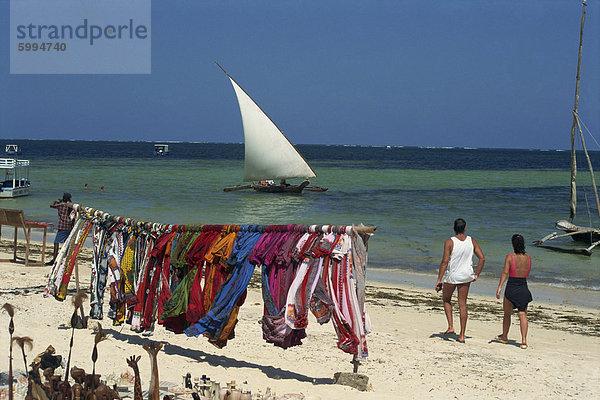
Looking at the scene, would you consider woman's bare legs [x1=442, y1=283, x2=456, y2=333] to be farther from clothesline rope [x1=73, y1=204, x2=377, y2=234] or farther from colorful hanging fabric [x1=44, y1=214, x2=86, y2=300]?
colorful hanging fabric [x1=44, y1=214, x2=86, y2=300]

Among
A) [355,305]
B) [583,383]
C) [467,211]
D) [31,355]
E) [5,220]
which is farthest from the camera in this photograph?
[467,211]

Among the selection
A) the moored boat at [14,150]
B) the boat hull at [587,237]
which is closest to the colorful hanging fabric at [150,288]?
the boat hull at [587,237]

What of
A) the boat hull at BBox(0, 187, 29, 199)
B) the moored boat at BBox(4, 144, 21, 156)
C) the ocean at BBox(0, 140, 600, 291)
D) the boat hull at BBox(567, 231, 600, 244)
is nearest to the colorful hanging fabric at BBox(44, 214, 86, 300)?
the ocean at BBox(0, 140, 600, 291)

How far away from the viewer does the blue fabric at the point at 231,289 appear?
6.37m

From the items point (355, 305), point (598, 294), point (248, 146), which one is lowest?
point (598, 294)

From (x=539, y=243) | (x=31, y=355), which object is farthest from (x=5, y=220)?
(x=539, y=243)

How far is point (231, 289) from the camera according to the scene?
21.0 ft

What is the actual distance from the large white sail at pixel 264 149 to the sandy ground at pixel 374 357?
2866 centimetres

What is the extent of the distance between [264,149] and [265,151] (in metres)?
0.27

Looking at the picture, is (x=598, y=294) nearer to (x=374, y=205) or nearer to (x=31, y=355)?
(x=31, y=355)

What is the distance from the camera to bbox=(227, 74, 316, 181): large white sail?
38.1 m

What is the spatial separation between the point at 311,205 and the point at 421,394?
106ft

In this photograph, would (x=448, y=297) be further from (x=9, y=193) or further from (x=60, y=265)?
(x=9, y=193)

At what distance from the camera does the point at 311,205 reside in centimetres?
3856
